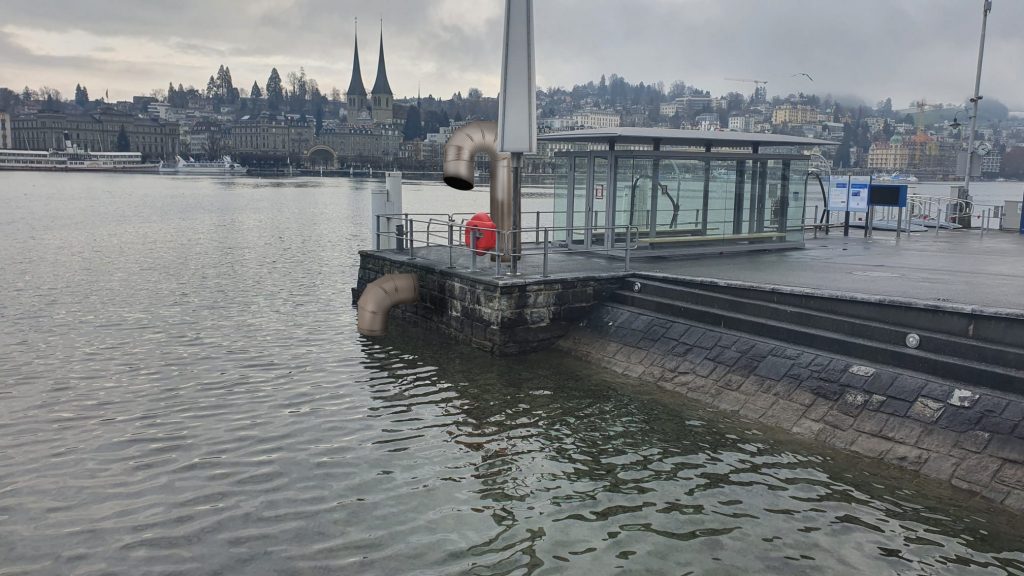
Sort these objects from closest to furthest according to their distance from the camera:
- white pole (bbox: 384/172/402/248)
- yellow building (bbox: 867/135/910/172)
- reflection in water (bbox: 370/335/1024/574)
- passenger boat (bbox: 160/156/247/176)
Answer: reflection in water (bbox: 370/335/1024/574) → white pole (bbox: 384/172/402/248) → yellow building (bbox: 867/135/910/172) → passenger boat (bbox: 160/156/247/176)

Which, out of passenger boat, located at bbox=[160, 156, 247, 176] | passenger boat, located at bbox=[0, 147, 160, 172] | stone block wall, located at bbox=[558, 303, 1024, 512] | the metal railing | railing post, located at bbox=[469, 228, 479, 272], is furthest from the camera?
passenger boat, located at bbox=[160, 156, 247, 176]

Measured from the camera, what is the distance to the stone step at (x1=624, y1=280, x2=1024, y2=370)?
9164 millimetres

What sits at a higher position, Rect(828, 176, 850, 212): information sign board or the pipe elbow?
the pipe elbow

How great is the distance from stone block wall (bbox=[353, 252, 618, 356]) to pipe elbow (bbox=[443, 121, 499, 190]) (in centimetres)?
293

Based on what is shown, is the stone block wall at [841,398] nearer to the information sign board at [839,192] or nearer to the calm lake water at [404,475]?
the calm lake water at [404,475]

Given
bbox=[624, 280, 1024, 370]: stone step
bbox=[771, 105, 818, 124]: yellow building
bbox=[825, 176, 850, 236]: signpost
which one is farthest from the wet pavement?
bbox=[771, 105, 818, 124]: yellow building

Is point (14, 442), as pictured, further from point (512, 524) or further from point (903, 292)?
point (903, 292)

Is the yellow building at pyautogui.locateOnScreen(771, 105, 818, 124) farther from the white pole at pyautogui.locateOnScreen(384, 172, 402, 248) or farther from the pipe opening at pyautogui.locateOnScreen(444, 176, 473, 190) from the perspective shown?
the pipe opening at pyautogui.locateOnScreen(444, 176, 473, 190)

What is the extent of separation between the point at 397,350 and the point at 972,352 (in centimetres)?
976

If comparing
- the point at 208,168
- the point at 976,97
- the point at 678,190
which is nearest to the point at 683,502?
the point at 678,190

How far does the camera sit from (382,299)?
1627 centimetres

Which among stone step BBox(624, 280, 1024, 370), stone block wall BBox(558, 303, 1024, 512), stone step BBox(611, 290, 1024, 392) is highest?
stone step BBox(624, 280, 1024, 370)

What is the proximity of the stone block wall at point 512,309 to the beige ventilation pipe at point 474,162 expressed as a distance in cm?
200

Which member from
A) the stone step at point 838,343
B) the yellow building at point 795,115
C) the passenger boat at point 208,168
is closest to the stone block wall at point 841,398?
the stone step at point 838,343
